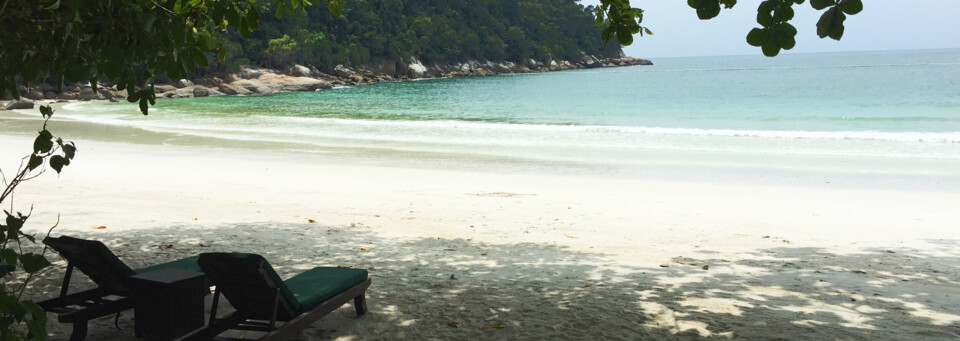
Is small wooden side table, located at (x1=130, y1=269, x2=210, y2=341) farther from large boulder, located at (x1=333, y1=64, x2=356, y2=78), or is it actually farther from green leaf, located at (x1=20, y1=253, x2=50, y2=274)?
large boulder, located at (x1=333, y1=64, x2=356, y2=78)

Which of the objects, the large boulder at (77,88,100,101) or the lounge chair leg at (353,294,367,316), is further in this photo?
the large boulder at (77,88,100,101)

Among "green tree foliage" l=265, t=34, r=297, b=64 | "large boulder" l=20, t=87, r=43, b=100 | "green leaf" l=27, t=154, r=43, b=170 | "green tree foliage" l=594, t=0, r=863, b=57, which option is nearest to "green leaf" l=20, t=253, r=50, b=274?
"green leaf" l=27, t=154, r=43, b=170

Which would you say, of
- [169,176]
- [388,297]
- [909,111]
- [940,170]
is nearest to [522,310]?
[388,297]

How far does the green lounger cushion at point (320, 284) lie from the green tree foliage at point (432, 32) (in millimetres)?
63845

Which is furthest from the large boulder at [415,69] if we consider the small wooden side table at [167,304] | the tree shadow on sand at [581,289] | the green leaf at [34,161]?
the green leaf at [34,161]

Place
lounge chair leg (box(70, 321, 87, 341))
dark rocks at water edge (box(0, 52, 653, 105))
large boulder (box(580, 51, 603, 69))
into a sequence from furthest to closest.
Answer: large boulder (box(580, 51, 603, 69))
dark rocks at water edge (box(0, 52, 653, 105))
lounge chair leg (box(70, 321, 87, 341))

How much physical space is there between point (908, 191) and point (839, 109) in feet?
99.2

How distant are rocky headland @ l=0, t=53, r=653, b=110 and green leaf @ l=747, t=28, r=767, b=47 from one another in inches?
681

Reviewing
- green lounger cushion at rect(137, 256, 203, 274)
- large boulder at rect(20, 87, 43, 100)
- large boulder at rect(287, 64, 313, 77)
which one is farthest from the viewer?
large boulder at rect(287, 64, 313, 77)

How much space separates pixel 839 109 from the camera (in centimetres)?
3978

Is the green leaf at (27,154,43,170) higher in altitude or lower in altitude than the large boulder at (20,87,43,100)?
higher

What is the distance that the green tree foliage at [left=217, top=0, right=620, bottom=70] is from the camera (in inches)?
3214

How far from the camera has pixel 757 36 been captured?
2.63m

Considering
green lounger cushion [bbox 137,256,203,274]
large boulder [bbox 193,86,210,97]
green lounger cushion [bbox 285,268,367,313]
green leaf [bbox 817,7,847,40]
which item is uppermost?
green leaf [bbox 817,7,847,40]
